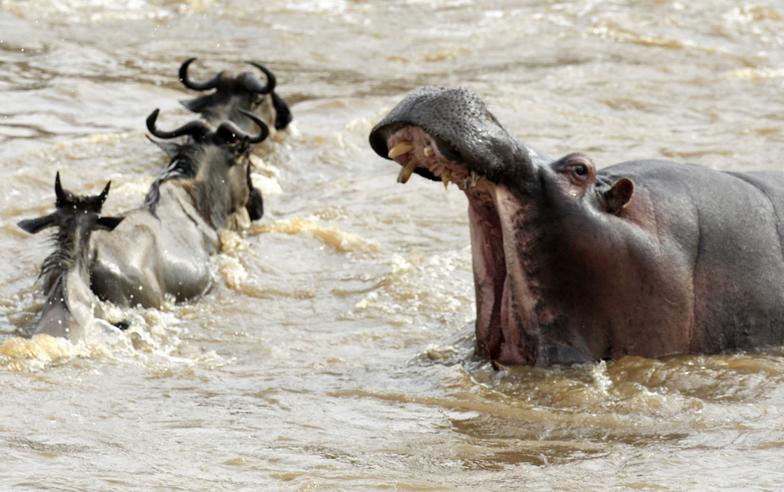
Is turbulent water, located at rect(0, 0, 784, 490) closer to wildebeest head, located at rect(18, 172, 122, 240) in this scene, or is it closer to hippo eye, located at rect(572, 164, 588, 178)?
wildebeest head, located at rect(18, 172, 122, 240)

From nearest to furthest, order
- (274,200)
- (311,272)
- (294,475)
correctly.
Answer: (294,475)
(311,272)
(274,200)

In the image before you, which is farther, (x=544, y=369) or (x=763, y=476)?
(x=544, y=369)

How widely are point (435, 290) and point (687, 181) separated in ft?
6.80

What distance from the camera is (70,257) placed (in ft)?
24.4

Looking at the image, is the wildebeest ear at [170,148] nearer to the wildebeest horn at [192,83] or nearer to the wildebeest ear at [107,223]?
the wildebeest horn at [192,83]

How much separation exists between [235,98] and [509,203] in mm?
6610

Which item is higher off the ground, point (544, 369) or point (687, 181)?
point (687, 181)

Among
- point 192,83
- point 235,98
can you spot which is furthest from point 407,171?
point 235,98

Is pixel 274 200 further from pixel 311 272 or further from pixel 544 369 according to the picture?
pixel 544 369

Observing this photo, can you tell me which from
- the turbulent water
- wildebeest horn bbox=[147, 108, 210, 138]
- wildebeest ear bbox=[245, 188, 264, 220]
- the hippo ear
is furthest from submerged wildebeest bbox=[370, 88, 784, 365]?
wildebeest ear bbox=[245, 188, 264, 220]

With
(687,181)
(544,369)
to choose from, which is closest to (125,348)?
(544,369)

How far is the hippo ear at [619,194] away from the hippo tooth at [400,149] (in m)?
0.88

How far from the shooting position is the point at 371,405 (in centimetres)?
619

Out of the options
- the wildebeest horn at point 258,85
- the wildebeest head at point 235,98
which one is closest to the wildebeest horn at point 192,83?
the wildebeest head at point 235,98
